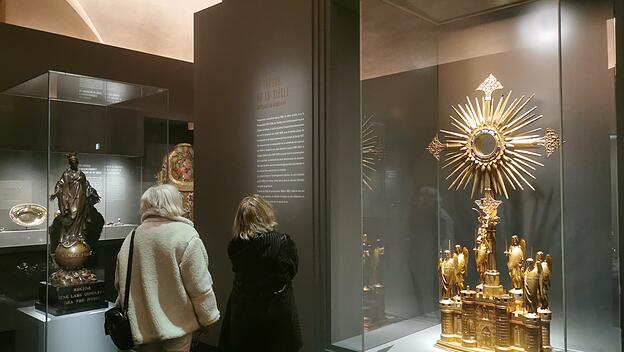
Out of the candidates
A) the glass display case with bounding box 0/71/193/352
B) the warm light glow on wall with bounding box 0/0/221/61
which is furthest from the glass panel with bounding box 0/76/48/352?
the warm light glow on wall with bounding box 0/0/221/61

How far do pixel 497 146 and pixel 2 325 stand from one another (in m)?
4.46

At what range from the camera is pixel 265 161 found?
409 centimetres

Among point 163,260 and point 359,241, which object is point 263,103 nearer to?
point 359,241

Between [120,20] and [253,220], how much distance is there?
5.14 m

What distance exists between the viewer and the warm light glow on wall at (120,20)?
570 cm

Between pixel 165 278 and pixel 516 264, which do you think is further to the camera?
pixel 516 264

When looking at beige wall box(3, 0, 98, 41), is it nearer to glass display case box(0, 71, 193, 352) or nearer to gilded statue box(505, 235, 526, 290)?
glass display case box(0, 71, 193, 352)

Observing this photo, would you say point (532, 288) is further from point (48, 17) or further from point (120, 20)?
point (120, 20)

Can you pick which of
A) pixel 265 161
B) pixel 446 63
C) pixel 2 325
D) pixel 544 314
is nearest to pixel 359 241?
pixel 265 161

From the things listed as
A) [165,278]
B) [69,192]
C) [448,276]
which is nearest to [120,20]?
[69,192]

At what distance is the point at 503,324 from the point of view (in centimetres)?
324

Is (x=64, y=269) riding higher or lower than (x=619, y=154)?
lower

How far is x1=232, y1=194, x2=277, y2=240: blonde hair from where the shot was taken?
267cm

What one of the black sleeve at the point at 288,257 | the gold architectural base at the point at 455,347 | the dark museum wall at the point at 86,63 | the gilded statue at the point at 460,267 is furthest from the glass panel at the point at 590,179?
the dark museum wall at the point at 86,63
